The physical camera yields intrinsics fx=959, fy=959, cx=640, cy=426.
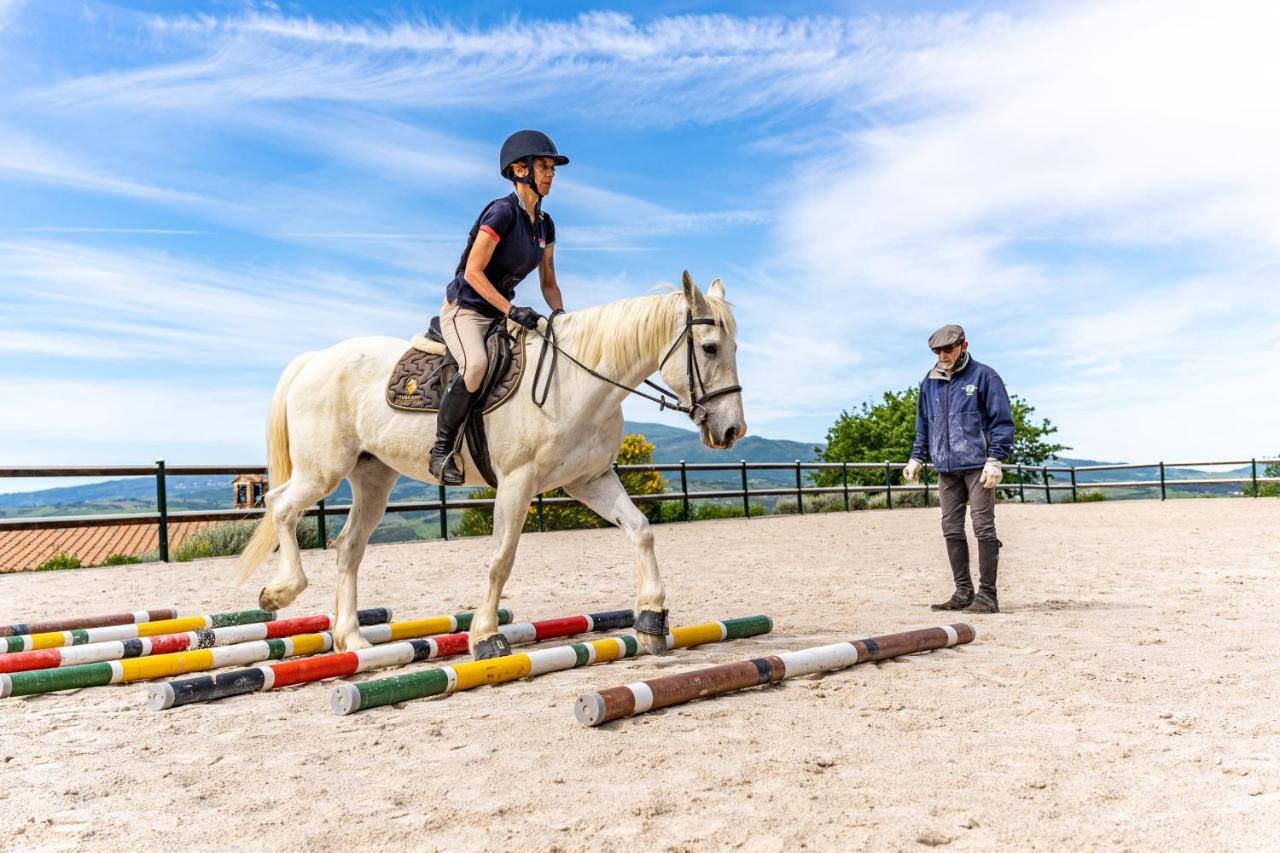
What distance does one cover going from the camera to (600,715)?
12.6 ft

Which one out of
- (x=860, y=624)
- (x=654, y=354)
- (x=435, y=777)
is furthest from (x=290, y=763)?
(x=860, y=624)

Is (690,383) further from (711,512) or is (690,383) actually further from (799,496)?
(799,496)

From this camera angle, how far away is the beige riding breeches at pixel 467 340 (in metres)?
5.42

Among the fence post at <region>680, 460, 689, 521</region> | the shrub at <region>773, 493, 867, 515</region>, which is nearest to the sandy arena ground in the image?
the fence post at <region>680, 460, 689, 521</region>

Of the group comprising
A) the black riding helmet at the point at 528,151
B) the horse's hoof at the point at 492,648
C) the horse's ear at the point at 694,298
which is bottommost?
the horse's hoof at the point at 492,648

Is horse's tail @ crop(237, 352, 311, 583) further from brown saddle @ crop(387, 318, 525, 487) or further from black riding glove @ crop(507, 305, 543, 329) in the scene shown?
black riding glove @ crop(507, 305, 543, 329)

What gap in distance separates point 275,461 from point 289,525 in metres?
0.64

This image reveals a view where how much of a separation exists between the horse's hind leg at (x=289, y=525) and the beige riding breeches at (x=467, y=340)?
130 centimetres

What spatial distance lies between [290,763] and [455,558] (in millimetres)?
9896

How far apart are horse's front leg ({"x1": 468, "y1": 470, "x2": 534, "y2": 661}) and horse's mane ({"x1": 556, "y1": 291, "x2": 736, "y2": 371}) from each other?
802 mm

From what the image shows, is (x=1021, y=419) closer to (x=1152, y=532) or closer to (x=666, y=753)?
(x=1152, y=532)

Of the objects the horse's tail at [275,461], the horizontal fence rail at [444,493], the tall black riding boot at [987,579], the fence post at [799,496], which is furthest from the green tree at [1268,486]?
the horse's tail at [275,461]

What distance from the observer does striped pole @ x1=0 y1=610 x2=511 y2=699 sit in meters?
4.94

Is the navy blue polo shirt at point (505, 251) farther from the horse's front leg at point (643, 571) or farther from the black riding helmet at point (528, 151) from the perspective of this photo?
the horse's front leg at point (643, 571)
